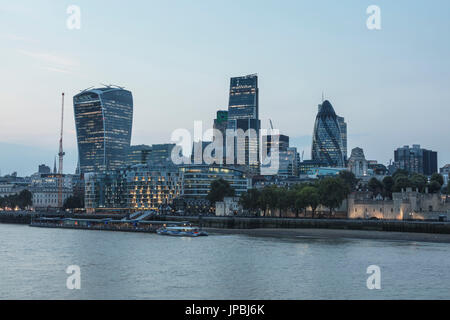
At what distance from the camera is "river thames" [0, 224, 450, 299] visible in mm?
44500

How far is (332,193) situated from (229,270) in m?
73.4

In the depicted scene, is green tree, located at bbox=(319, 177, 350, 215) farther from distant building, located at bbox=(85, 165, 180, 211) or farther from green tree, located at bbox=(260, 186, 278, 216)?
distant building, located at bbox=(85, 165, 180, 211)

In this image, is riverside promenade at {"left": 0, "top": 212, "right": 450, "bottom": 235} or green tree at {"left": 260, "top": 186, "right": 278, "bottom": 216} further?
green tree at {"left": 260, "top": 186, "right": 278, "bottom": 216}

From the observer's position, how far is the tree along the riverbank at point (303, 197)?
126m

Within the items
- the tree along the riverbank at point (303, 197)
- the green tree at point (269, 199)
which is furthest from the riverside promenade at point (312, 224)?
the green tree at point (269, 199)

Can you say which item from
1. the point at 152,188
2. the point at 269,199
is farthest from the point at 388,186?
the point at 152,188

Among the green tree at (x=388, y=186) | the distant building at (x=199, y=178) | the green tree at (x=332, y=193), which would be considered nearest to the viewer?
the green tree at (x=332, y=193)

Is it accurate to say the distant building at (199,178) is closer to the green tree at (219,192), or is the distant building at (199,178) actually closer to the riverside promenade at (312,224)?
the green tree at (219,192)

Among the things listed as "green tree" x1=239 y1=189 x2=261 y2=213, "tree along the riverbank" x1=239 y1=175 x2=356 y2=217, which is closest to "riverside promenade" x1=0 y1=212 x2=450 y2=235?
"tree along the riverbank" x1=239 y1=175 x2=356 y2=217

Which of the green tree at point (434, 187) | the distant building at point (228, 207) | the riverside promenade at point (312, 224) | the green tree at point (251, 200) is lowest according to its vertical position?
the riverside promenade at point (312, 224)

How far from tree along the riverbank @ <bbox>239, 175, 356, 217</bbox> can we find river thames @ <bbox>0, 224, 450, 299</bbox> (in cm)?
4097
